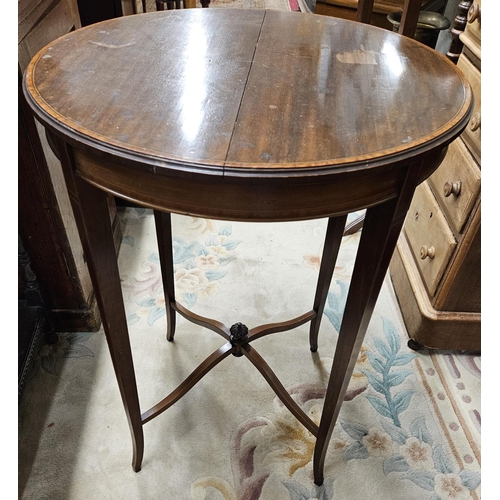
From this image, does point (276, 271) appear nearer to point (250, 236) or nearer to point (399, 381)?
point (250, 236)

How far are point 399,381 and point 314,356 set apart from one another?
0.68 ft

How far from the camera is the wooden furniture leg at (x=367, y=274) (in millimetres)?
565

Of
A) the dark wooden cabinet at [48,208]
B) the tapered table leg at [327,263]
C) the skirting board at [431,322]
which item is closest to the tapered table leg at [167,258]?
the dark wooden cabinet at [48,208]

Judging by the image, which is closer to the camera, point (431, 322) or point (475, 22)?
point (475, 22)

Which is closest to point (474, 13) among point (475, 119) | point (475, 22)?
point (475, 22)

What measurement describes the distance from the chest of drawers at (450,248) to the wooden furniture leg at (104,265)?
0.71 metres

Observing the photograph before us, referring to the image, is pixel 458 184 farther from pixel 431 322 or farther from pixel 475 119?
pixel 431 322

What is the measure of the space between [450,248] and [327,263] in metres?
0.28

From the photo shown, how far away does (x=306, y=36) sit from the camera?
2.55 feet

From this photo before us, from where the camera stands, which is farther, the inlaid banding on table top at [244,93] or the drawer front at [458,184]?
the drawer front at [458,184]

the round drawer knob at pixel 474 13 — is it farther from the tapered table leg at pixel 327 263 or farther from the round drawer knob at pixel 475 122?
the tapered table leg at pixel 327 263

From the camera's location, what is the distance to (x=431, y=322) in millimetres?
1099

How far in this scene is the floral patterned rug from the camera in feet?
2.95

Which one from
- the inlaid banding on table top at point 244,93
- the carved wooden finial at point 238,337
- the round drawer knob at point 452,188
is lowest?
the carved wooden finial at point 238,337
